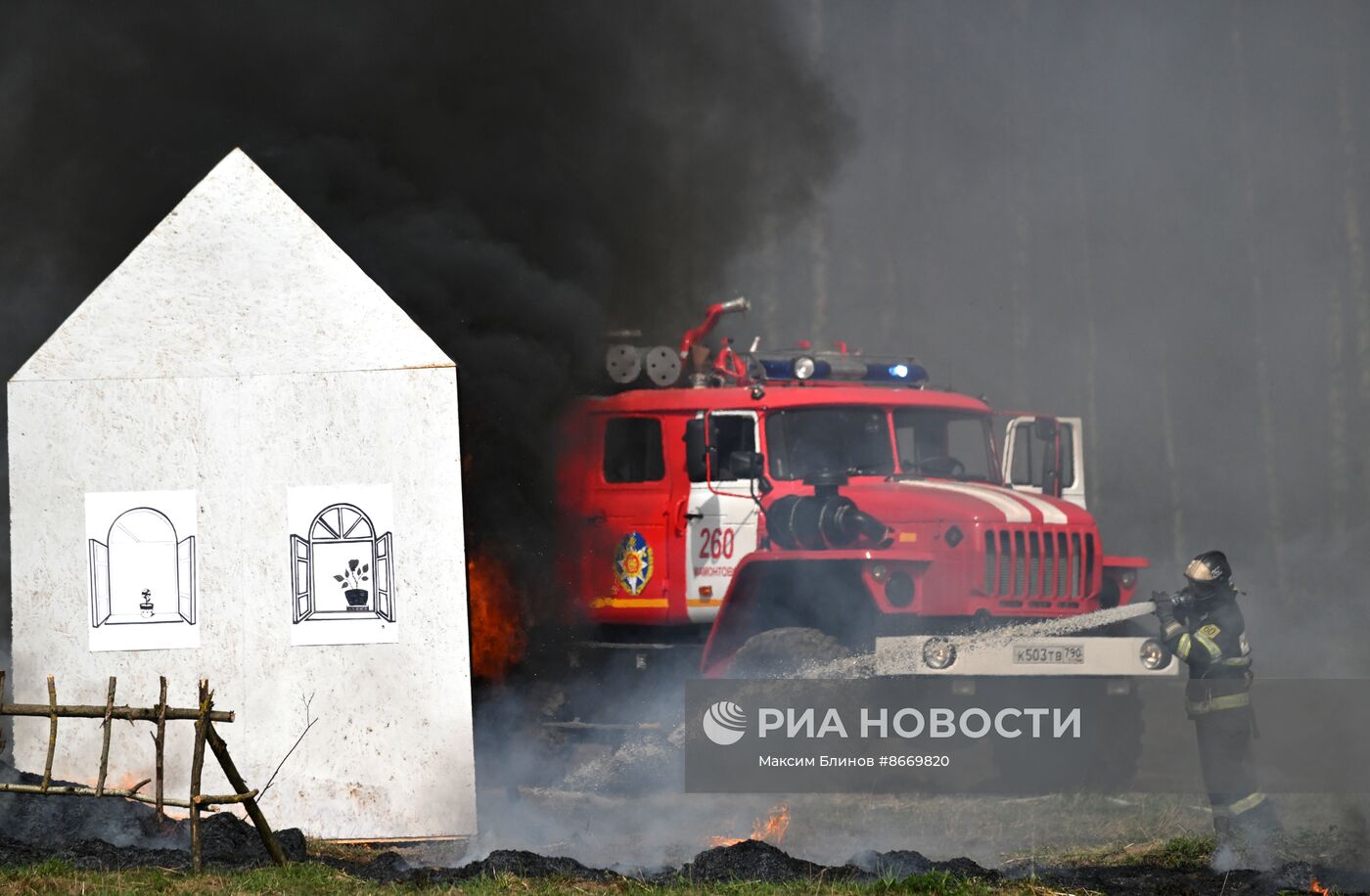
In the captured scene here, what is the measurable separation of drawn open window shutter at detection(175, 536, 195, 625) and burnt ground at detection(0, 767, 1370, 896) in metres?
1.34

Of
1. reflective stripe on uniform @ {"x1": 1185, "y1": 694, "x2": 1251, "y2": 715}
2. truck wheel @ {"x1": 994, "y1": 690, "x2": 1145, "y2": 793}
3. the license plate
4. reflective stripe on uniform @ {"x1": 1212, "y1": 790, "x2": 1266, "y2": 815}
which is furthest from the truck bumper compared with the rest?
reflective stripe on uniform @ {"x1": 1212, "y1": 790, "x2": 1266, "y2": 815}

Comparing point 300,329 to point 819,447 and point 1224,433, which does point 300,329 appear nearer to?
point 819,447

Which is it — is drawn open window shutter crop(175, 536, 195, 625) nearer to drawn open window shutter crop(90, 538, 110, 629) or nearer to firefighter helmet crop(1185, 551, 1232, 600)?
drawn open window shutter crop(90, 538, 110, 629)

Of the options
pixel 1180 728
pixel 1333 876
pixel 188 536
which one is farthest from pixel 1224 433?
pixel 188 536

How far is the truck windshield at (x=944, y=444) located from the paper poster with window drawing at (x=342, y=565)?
3.95m

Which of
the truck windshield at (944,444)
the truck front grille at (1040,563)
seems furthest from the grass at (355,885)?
the truck windshield at (944,444)

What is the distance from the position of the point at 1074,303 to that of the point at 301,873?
1653cm

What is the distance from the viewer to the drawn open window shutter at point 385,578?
9.30m

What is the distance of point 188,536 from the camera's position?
30.7ft

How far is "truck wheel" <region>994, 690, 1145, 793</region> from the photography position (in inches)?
378

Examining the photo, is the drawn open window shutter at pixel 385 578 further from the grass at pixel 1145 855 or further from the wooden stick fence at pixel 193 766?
the grass at pixel 1145 855

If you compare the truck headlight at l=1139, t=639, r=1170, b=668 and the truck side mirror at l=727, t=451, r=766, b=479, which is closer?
the truck headlight at l=1139, t=639, r=1170, b=668

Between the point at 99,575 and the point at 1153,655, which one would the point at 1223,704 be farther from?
the point at 99,575

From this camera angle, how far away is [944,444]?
11.5 metres
